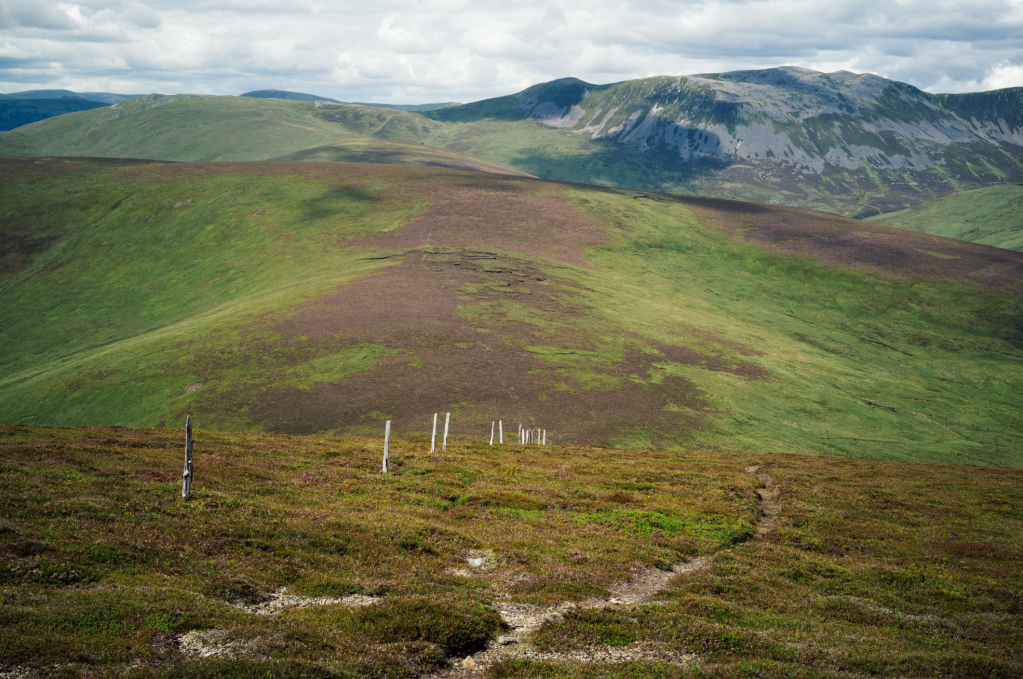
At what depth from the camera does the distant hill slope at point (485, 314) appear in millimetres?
85125

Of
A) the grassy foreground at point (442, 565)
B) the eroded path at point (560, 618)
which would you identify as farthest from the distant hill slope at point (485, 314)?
the eroded path at point (560, 618)

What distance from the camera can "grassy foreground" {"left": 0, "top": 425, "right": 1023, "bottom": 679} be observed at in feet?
55.6

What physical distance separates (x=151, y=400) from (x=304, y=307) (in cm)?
3140

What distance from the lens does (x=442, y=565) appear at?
2597 centimetres

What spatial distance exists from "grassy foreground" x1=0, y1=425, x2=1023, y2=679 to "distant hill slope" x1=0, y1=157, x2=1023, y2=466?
119 feet

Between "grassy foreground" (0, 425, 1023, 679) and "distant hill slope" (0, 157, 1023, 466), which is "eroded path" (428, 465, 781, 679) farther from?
"distant hill slope" (0, 157, 1023, 466)

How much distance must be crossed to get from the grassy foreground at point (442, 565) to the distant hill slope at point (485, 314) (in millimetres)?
36218

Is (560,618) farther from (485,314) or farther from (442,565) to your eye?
(485,314)

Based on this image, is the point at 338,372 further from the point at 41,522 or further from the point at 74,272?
the point at 74,272

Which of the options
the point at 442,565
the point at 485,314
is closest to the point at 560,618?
the point at 442,565

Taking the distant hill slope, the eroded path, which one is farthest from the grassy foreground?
the distant hill slope

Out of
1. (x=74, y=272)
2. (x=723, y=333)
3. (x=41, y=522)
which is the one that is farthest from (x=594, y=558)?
(x=74, y=272)

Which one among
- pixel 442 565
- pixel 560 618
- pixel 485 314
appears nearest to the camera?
pixel 560 618

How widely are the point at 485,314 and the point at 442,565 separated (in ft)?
285
